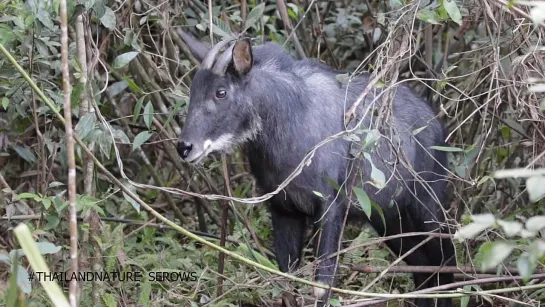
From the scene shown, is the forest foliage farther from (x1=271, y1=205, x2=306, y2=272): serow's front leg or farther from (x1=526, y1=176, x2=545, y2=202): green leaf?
(x1=526, y1=176, x2=545, y2=202): green leaf

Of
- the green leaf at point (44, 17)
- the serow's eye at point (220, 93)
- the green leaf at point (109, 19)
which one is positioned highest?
the green leaf at point (44, 17)

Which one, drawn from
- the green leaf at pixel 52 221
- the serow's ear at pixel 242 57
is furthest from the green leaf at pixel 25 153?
the serow's ear at pixel 242 57

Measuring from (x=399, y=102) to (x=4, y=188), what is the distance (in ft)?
8.75

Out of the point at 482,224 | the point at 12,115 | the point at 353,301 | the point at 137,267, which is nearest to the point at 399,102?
the point at 353,301

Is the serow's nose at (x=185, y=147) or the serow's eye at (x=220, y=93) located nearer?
the serow's nose at (x=185, y=147)

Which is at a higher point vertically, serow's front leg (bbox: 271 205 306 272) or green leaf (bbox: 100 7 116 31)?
green leaf (bbox: 100 7 116 31)

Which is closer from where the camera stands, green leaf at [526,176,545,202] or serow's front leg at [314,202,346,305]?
green leaf at [526,176,545,202]

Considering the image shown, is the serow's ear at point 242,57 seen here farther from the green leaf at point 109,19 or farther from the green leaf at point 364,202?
the green leaf at point 364,202

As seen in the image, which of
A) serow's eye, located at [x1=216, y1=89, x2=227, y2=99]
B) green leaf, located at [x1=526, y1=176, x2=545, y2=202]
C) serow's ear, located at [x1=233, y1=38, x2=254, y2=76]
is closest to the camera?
green leaf, located at [x1=526, y1=176, x2=545, y2=202]

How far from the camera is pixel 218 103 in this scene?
5.15m

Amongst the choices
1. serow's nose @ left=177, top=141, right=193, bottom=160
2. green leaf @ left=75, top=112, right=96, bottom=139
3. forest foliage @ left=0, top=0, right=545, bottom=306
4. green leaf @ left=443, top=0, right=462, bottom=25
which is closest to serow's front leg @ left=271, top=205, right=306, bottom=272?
forest foliage @ left=0, top=0, right=545, bottom=306

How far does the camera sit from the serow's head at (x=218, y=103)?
5.04 metres

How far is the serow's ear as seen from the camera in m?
5.02

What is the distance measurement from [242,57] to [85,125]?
39.6 inches
